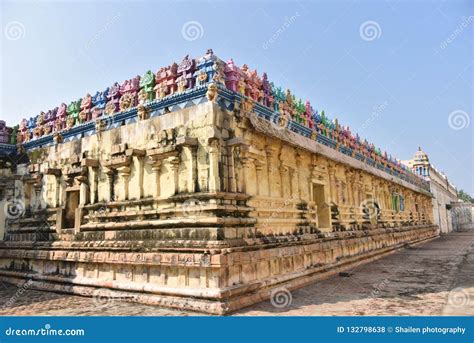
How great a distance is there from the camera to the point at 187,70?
8586 mm

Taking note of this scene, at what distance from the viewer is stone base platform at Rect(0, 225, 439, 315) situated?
6738 millimetres

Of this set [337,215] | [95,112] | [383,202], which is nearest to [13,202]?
[95,112]

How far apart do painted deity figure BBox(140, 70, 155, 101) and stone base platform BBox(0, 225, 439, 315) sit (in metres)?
3.96

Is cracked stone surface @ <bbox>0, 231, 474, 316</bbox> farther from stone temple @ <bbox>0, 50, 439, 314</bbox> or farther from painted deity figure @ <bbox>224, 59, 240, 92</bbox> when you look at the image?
painted deity figure @ <bbox>224, 59, 240, 92</bbox>

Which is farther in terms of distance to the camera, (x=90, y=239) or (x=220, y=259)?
(x=90, y=239)

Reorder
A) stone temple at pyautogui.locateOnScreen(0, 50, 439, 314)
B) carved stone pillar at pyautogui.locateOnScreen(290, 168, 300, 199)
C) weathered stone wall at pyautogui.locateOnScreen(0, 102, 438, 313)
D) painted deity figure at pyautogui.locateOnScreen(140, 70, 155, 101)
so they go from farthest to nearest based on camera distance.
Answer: carved stone pillar at pyautogui.locateOnScreen(290, 168, 300, 199) → painted deity figure at pyautogui.locateOnScreen(140, 70, 155, 101) → stone temple at pyautogui.locateOnScreen(0, 50, 439, 314) → weathered stone wall at pyautogui.locateOnScreen(0, 102, 438, 313)

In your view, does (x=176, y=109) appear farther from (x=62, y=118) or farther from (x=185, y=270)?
(x=62, y=118)

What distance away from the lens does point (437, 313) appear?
6.07 m

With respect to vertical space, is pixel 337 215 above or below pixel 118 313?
above

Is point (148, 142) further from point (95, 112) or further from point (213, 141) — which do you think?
point (95, 112)

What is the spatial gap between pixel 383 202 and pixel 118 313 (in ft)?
53.0

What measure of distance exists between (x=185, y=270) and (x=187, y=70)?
15.0 feet

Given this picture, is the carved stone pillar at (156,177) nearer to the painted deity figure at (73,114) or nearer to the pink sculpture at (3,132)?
the painted deity figure at (73,114)

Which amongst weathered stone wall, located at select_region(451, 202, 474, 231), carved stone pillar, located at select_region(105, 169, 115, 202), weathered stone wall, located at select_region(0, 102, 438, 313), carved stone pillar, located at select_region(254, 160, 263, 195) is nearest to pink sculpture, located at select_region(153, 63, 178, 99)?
weathered stone wall, located at select_region(0, 102, 438, 313)
